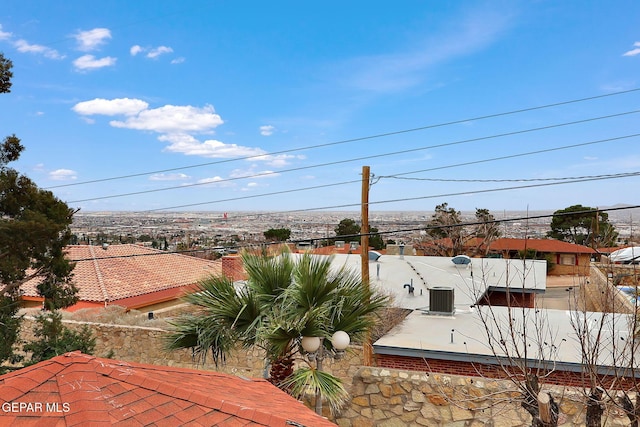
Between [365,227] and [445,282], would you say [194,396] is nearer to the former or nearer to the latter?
[365,227]

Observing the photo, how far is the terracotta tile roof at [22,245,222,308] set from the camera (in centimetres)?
1966

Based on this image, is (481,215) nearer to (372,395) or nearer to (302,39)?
(302,39)

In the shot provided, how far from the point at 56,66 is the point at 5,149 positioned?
228 inches

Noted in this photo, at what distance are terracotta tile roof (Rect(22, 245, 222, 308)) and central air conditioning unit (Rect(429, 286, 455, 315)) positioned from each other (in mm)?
9130

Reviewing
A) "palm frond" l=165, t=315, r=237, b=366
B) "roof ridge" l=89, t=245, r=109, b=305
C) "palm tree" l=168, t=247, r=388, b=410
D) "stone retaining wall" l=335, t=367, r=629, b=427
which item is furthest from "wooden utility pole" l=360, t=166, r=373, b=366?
"roof ridge" l=89, t=245, r=109, b=305

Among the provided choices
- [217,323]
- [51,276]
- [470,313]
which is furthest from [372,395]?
[51,276]

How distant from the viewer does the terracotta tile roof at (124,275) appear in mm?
19656

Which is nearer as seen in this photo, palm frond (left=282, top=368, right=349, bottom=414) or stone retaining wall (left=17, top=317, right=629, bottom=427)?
palm frond (left=282, top=368, right=349, bottom=414)

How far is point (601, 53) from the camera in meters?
13.0

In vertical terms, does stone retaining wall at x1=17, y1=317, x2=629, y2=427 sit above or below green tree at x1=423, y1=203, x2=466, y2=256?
below

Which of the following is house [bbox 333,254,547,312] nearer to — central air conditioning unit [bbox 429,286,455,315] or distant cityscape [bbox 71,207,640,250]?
central air conditioning unit [bbox 429,286,455,315]

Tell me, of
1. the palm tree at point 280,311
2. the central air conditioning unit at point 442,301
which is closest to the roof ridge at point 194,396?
the palm tree at point 280,311

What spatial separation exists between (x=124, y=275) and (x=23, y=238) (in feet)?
40.6

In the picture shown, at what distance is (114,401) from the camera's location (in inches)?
147
